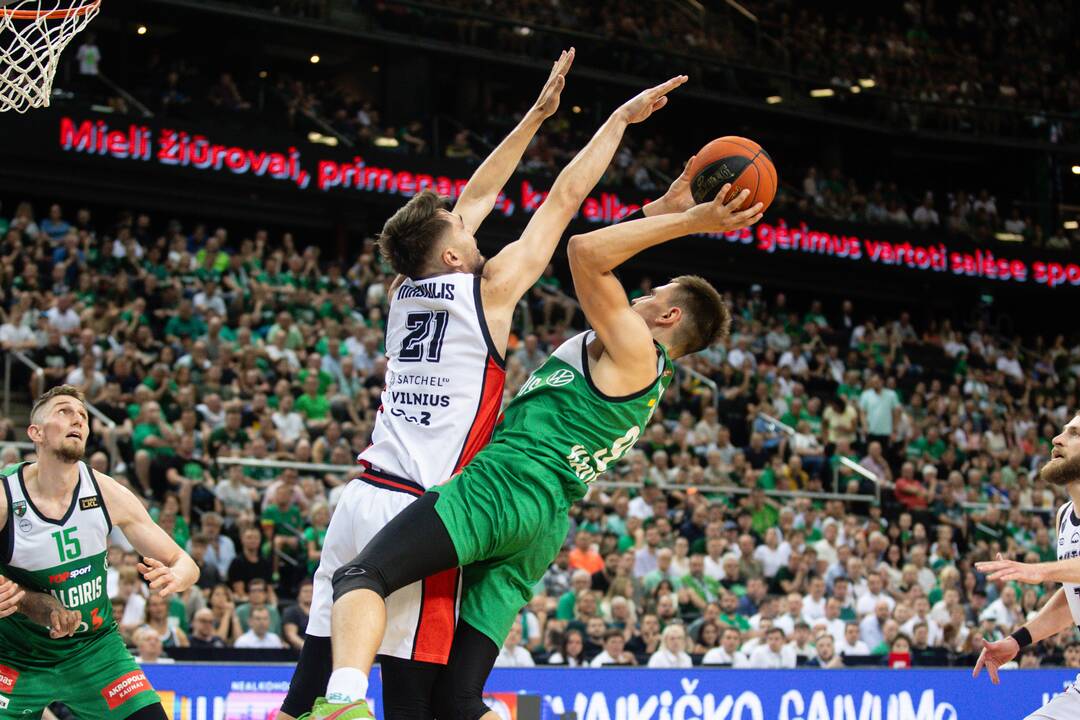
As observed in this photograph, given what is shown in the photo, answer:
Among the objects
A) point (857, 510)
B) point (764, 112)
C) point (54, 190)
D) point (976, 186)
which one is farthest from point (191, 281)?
point (976, 186)

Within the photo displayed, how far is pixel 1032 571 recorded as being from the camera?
6.21 m

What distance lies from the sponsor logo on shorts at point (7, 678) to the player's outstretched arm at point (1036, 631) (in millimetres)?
5034

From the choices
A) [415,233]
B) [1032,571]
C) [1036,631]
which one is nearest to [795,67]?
[1036,631]

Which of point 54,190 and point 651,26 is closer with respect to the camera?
point 54,190

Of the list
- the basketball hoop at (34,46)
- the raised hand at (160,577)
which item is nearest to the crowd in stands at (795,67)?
the basketball hoop at (34,46)

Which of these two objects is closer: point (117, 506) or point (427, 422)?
point (427, 422)

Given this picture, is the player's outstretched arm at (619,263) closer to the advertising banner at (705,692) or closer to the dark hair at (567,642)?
the advertising banner at (705,692)

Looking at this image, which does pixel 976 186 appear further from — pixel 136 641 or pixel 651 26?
pixel 136 641

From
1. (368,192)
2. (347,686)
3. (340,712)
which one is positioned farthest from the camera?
(368,192)

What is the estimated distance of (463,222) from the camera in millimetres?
5781

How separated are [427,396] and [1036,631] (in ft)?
14.1

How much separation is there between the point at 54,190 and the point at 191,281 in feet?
18.4

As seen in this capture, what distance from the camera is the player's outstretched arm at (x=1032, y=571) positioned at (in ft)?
20.0

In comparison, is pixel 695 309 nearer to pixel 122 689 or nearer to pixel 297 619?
pixel 122 689
